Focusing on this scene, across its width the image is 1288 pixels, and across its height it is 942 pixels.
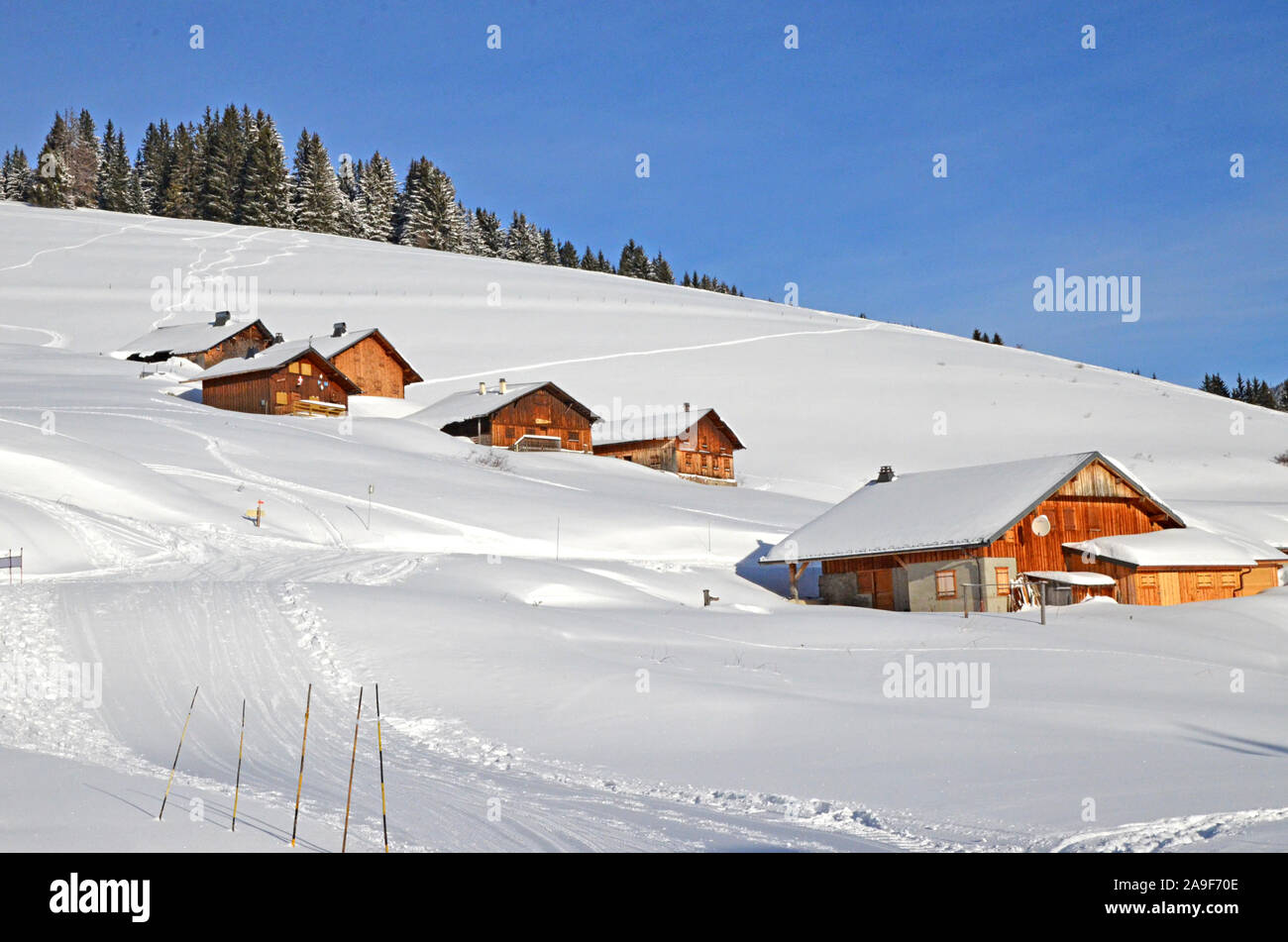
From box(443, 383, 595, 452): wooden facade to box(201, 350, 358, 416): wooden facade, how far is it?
27.9ft

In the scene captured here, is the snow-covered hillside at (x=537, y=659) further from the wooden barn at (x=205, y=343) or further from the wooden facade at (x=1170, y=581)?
the wooden barn at (x=205, y=343)

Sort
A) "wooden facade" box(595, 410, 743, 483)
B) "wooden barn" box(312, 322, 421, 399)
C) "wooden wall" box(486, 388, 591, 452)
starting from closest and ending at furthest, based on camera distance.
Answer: "wooden wall" box(486, 388, 591, 452) < "wooden facade" box(595, 410, 743, 483) < "wooden barn" box(312, 322, 421, 399)

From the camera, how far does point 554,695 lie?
1878 cm

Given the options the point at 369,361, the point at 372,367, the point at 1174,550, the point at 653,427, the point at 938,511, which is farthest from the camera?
the point at 372,367

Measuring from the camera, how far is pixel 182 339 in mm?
75625

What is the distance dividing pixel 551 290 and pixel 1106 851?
10523 cm

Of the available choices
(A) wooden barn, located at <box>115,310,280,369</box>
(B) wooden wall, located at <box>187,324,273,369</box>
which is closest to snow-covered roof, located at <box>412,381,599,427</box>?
(A) wooden barn, located at <box>115,310,280,369</box>

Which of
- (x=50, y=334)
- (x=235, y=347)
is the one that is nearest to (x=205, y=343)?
(x=235, y=347)

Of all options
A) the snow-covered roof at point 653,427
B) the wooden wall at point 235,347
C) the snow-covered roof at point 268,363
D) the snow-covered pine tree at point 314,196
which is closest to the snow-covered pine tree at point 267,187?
the snow-covered pine tree at point 314,196

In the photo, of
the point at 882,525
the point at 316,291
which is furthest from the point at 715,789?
the point at 316,291

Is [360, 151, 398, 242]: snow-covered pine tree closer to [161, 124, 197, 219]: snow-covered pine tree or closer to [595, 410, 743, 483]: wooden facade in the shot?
[161, 124, 197, 219]: snow-covered pine tree

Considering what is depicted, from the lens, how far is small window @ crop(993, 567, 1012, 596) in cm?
3362

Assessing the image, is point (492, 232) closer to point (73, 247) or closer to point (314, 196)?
point (314, 196)

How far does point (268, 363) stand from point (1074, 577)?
46006 millimetres
